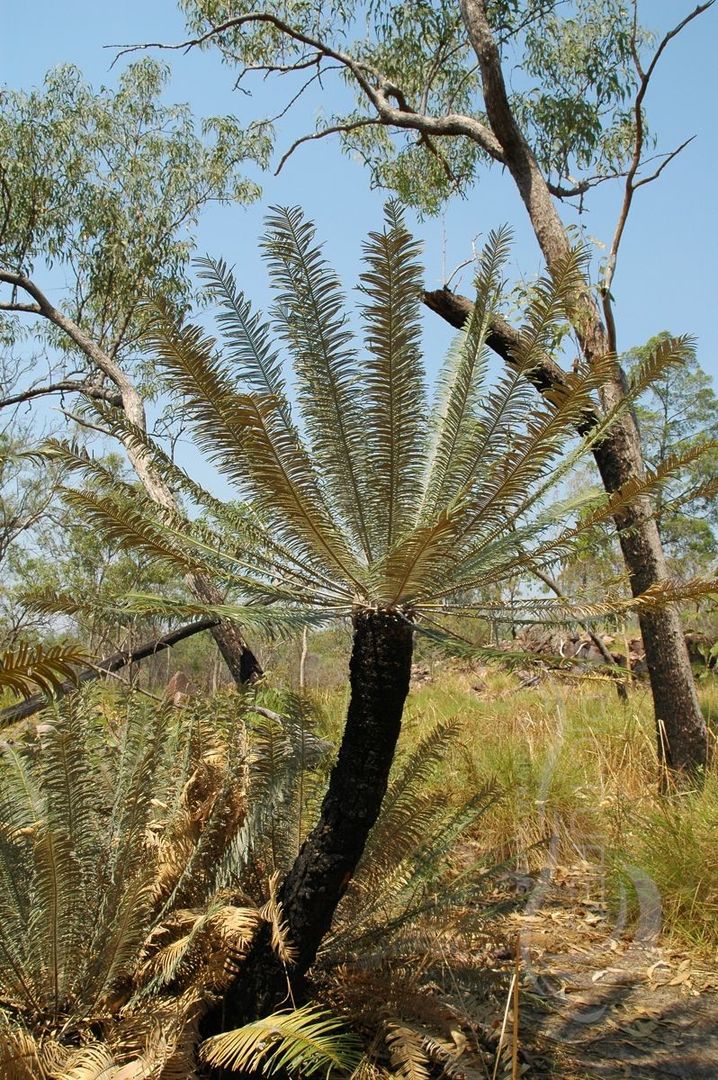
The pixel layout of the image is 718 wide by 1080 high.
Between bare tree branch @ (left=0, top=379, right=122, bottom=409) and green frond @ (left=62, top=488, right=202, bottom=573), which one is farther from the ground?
bare tree branch @ (left=0, top=379, right=122, bottom=409)

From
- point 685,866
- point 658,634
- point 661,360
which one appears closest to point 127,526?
point 661,360

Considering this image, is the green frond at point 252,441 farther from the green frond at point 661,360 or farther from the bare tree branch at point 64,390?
the bare tree branch at point 64,390

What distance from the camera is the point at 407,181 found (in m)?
8.95

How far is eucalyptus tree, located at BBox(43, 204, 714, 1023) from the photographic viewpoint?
1788 millimetres

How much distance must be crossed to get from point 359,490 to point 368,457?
3.3 inches

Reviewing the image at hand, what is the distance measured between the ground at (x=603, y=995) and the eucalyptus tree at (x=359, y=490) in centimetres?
60

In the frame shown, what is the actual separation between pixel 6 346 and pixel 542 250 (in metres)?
10.4

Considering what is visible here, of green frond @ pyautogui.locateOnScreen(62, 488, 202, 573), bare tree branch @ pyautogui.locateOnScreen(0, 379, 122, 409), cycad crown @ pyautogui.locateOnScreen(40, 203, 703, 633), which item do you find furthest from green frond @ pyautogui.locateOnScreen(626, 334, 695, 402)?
bare tree branch @ pyautogui.locateOnScreen(0, 379, 122, 409)

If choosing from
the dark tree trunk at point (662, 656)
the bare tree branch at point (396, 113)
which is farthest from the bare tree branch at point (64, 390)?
the dark tree trunk at point (662, 656)

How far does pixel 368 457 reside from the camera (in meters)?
2.03

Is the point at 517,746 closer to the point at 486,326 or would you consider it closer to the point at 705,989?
the point at 705,989

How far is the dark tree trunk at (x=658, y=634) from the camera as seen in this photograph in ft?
15.6

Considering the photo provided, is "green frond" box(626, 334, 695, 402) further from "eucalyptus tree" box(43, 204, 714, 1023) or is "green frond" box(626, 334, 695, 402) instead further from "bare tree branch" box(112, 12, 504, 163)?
"bare tree branch" box(112, 12, 504, 163)

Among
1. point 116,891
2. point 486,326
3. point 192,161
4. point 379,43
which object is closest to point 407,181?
point 379,43
